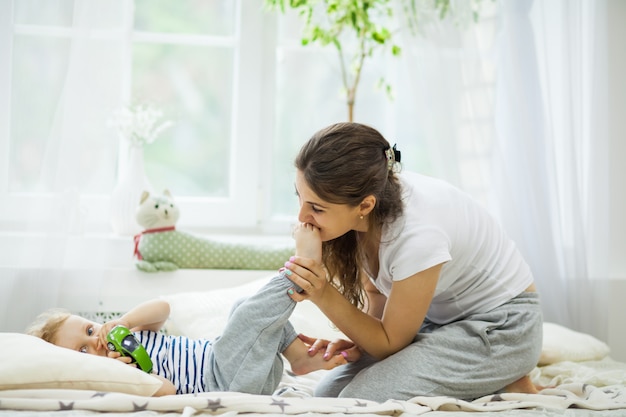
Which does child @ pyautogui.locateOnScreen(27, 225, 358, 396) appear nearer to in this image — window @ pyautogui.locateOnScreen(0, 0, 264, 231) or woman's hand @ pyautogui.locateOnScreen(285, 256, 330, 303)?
woman's hand @ pyautogui.locateOnScreen(285, 256, 330, 303)

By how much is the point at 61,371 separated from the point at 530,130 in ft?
6.72

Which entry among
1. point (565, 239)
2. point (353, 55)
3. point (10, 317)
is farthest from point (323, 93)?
point (10, 317)

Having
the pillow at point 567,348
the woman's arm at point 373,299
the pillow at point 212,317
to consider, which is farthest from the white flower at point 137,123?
the pillow at point 567,348

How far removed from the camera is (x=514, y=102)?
9.46 ft

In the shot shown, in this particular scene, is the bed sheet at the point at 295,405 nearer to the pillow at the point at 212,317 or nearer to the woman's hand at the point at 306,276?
the woman's hand at the point at 306,276

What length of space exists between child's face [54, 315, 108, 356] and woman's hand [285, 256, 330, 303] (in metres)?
0.52

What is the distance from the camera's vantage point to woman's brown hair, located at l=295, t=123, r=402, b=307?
1580 mm

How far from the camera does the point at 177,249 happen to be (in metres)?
2.66

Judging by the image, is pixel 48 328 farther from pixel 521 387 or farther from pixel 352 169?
pixel 521 387

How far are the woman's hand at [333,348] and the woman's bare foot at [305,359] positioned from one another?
0.04ft

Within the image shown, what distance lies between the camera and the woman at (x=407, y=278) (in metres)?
1.61

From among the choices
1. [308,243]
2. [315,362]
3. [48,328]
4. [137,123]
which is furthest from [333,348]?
[137,123]

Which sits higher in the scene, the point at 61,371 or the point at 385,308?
the point at 385,308

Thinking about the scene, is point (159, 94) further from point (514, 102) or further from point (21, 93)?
point (514, 102)
